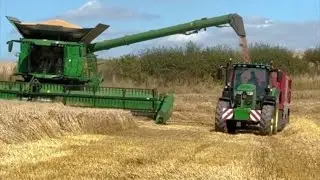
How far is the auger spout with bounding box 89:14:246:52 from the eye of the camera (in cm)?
2180

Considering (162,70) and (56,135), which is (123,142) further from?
(162,70)

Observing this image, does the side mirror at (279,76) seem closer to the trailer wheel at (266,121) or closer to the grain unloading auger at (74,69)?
the trailer wheel at (266,121)

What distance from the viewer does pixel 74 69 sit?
19719 mm

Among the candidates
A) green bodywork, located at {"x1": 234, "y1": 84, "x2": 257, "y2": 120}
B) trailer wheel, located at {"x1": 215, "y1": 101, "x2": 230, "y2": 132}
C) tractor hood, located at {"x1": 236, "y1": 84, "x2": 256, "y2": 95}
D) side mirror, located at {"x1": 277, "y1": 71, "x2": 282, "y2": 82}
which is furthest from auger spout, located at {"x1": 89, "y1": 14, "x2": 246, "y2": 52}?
trailer wheel, located at {"x1": 215, "y1": 101, "x2": 230, "y2": 132}

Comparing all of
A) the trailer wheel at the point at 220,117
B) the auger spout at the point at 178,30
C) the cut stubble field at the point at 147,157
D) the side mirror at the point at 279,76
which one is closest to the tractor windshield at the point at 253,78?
the side mirror at the point at 279,76

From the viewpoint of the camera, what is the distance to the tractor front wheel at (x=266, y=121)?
53.4ft

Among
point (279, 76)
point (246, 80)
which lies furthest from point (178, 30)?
point (279, 76)

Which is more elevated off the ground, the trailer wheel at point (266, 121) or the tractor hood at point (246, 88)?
the tractor hood at point (246, 88)

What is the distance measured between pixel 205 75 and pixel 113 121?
27698 mm

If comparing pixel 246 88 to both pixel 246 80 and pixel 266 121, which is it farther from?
pixel 266 121

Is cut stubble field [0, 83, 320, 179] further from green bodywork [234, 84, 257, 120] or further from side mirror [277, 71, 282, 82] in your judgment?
side mirror [277, 71, 282, 82]

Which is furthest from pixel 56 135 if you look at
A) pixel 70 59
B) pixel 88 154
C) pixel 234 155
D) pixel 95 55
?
pixel 95 55

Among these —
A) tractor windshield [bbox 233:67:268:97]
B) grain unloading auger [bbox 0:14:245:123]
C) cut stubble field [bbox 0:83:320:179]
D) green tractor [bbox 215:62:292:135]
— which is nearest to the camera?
cut stubble field [bbox 0:83:320:179]

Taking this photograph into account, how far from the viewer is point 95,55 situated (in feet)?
69.9
